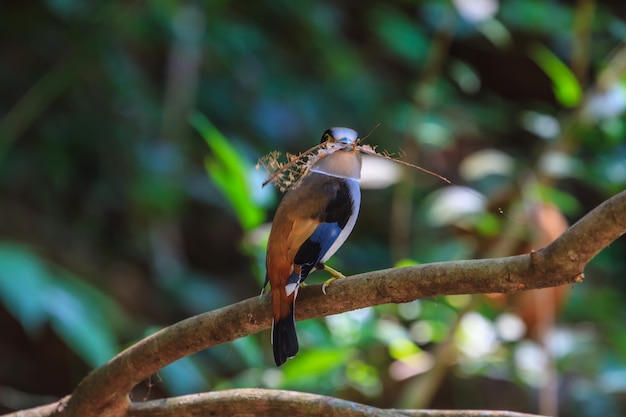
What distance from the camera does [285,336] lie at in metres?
1.14

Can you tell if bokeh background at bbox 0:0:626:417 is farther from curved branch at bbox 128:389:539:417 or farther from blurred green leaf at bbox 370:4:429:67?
curved branch at bbox 128:389:539:417

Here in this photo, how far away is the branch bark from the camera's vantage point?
833mm

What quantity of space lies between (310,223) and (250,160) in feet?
7.37

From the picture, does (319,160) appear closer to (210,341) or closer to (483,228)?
(210,341)

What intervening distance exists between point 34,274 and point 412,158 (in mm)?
1141

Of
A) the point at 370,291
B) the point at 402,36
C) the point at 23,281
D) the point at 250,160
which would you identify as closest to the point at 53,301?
the point at 23,281

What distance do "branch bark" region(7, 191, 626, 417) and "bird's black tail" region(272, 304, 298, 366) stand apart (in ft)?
0.07

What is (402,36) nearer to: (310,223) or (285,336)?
(310,223)

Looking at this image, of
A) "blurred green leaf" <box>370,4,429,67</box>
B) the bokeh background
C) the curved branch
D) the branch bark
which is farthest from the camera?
"blurred green leaf" <box>370,4,429,67</box>

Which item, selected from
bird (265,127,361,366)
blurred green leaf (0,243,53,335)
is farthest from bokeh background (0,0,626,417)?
bird (265,127,361,366)

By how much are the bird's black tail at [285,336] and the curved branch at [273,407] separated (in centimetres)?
6

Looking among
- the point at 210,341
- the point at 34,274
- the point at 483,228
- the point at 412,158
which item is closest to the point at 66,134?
the point at 34,274

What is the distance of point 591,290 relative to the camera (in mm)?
3410

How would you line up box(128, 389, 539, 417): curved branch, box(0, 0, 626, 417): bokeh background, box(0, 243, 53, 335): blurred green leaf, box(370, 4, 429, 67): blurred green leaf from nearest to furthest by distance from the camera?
1. box(128, 389, 539, 417): curved branch
2. box(0, 243, 53, 335): blurred green leaf
3. box(0, 0, 626, 417): bokeh background
4. box(370, 4, 429, 67): blurred green leaf
